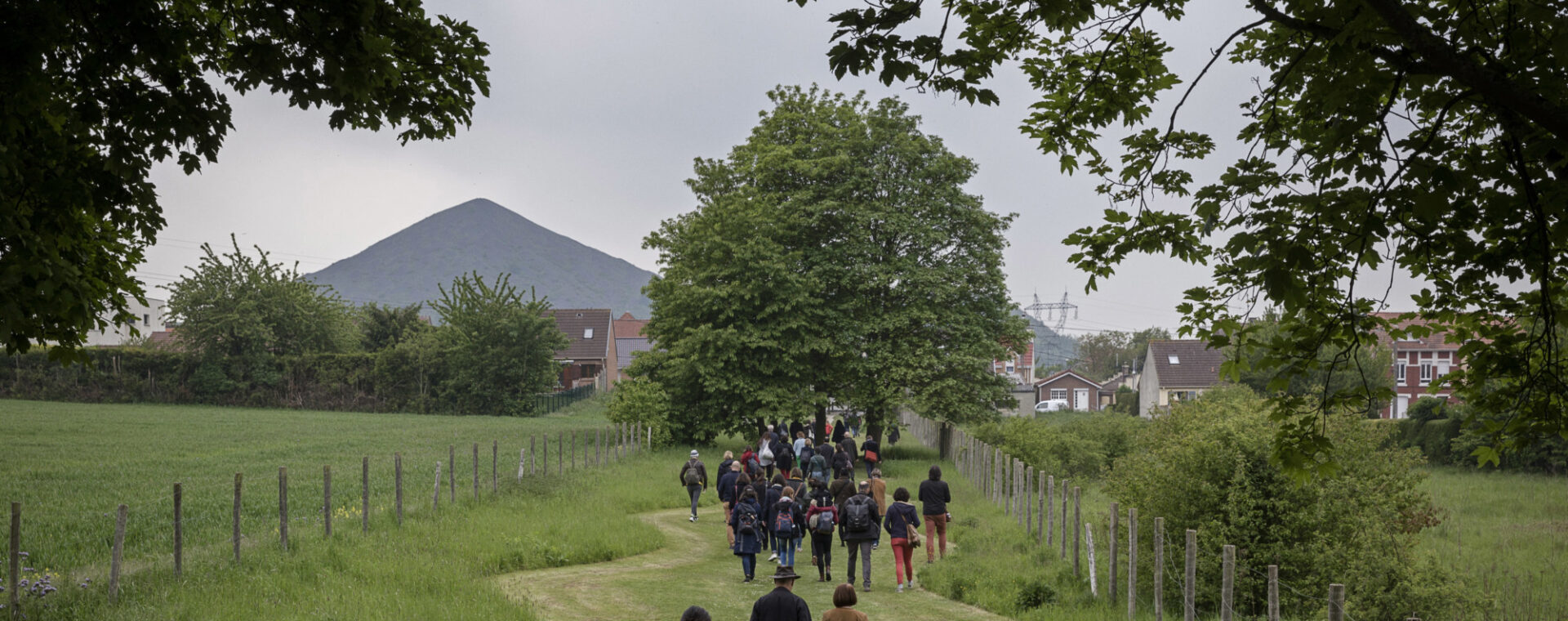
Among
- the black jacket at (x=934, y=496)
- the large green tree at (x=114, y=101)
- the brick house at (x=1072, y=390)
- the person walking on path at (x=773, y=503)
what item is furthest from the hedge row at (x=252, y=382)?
the brick house at (x=1072, y=390)

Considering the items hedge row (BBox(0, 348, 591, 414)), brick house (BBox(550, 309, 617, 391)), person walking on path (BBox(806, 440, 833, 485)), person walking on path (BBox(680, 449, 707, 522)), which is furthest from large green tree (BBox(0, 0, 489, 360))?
brick house (BBox(550, 309, 617, 391))

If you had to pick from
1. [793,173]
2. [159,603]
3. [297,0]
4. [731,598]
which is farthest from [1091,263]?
[793,173]

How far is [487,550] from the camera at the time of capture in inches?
600

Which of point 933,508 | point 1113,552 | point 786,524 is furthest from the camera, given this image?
point 933,508

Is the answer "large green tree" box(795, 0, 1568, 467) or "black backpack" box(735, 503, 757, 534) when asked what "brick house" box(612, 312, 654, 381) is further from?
"large green tree" box(795, 0, 1568, 467)

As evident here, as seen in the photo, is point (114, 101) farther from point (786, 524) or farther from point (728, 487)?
point (728, 487)

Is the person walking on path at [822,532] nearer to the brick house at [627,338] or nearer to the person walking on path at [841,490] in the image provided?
the person walking on path at [841,490]

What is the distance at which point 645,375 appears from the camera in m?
38.4

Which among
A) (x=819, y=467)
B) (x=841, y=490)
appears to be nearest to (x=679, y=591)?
(x=841, y=490)

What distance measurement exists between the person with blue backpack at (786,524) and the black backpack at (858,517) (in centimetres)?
113

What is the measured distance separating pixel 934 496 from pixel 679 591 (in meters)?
4.19

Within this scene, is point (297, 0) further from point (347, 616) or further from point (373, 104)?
point (347, 616)

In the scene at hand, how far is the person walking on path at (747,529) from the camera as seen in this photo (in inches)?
586

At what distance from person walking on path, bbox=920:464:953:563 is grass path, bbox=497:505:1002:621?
39 cm
